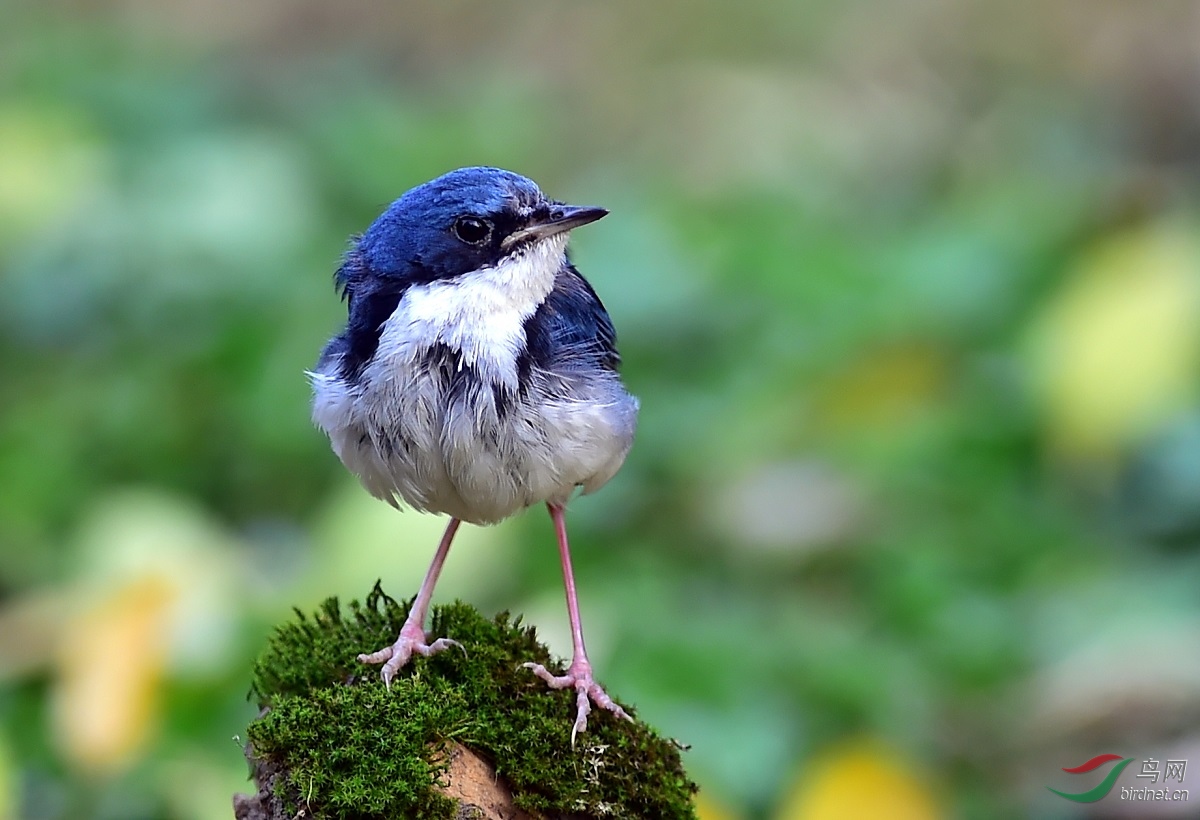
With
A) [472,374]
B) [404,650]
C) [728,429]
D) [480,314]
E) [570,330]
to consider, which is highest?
[728,429]

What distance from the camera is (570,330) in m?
4.01

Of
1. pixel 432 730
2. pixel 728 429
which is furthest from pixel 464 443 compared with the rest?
pixel 728 429

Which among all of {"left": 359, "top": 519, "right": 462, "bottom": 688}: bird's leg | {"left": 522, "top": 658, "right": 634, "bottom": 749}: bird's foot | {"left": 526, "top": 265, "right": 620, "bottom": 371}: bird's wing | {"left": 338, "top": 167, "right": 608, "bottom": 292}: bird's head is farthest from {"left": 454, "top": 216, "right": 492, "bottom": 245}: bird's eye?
{"left": 522, "top": 658, "right": 634, "bottom": 749}: bird's foot

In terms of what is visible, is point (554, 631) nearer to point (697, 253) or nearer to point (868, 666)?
point (868, 666)

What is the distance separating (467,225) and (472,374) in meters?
0.46

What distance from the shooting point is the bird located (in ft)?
12.2

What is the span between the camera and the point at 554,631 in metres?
5.24

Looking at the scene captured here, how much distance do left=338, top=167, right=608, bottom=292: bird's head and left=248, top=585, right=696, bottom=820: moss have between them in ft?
3.05

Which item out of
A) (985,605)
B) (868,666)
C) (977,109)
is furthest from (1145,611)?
(977,109)

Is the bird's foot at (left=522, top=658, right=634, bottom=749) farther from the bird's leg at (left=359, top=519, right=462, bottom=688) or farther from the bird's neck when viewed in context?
the bird's neck

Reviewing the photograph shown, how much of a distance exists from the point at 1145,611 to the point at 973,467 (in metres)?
1.51

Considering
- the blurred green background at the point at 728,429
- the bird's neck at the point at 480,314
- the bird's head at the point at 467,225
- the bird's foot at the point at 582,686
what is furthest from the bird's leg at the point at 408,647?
the bird's head at the point at 467,225

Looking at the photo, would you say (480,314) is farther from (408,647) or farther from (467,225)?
(408,647)

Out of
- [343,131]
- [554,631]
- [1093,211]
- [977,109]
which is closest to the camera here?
[554,631]
